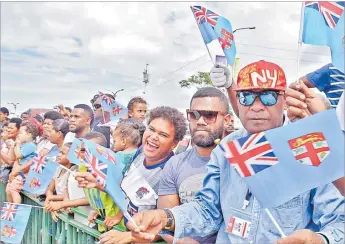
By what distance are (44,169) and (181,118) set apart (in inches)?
72.6

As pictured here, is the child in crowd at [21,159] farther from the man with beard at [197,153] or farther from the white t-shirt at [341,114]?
the white t-shirt at [341,114]

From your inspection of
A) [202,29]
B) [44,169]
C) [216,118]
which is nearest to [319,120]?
[216,118]

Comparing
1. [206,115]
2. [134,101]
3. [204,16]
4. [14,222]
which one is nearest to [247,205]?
[206,115]

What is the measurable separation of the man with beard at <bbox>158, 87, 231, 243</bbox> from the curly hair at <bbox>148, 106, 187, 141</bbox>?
0.15 metres

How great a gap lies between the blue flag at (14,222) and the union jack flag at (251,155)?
125 inches

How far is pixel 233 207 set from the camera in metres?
1.99

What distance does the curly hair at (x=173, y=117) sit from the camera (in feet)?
9.73

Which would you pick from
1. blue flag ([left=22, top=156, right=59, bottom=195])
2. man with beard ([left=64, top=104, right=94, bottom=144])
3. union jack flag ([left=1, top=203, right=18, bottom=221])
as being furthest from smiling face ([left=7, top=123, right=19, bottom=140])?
blue flag ([left=22, top=156, right=59, bottom=195])

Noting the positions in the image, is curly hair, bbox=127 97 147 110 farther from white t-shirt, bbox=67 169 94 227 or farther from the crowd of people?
white t-shirt, bbox=67 169 94 227

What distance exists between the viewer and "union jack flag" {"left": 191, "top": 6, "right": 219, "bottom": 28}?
3459 millimetres

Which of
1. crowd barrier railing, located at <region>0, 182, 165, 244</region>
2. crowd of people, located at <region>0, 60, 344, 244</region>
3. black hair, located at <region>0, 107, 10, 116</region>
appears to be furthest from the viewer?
black hair, located at <region>0, 107, 10, 116</region>

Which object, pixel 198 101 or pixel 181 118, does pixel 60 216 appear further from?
pixel 198 101

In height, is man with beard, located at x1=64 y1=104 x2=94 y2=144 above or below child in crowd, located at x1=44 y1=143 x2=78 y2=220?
above

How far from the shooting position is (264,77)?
2020mm
